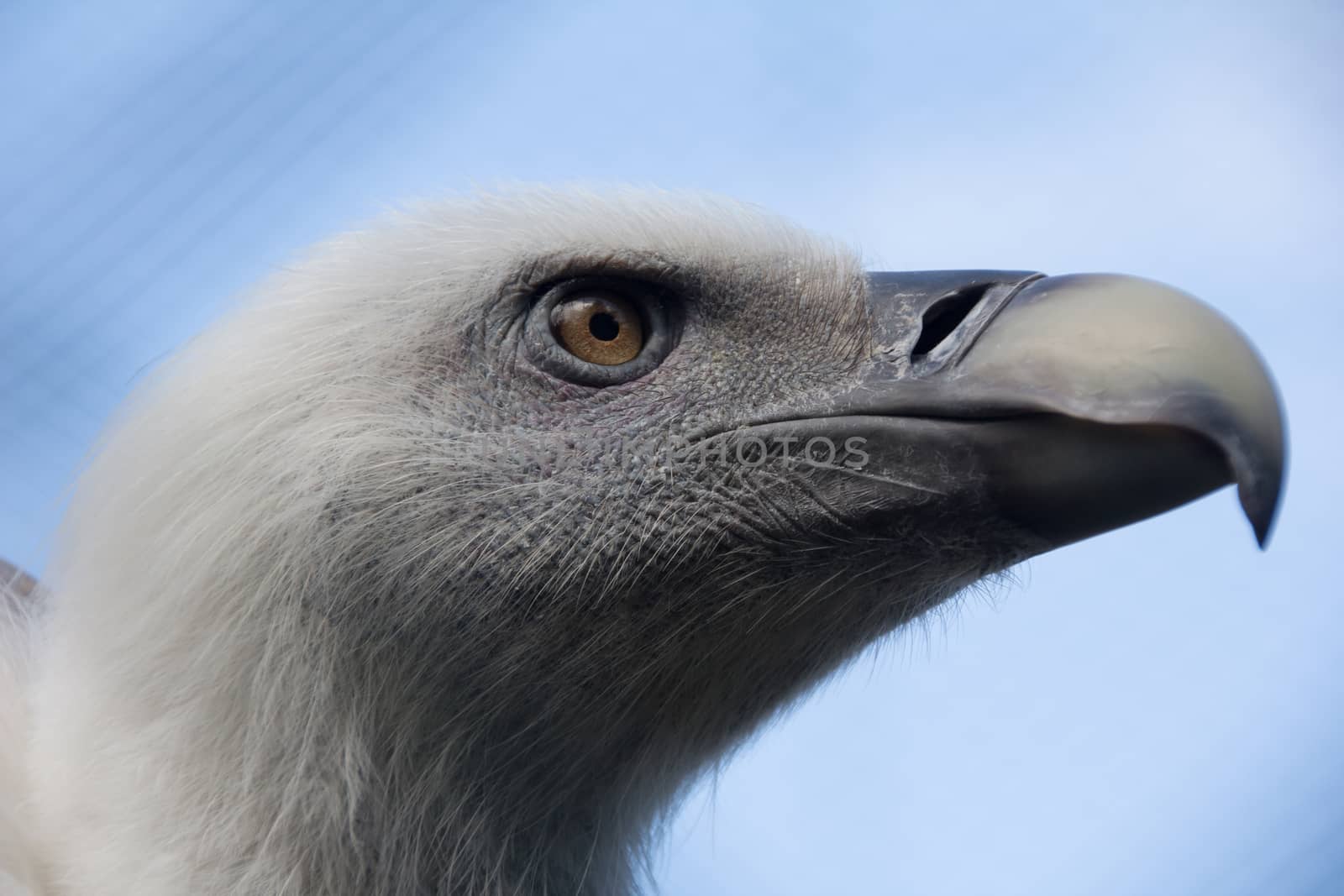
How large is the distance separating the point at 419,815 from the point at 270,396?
60 centimetres

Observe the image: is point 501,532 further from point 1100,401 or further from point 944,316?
point 1100,401

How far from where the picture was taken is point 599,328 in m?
2.05

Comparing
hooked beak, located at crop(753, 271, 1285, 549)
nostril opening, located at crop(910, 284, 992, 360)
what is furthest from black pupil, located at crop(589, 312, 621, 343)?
nostril opening, located at crop(910, 284, 992, 360)

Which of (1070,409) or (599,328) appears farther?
(599,328)

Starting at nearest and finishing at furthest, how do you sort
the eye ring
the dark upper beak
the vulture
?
the dark upper beak, the vulture, the eye ring

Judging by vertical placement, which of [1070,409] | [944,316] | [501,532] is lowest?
[501,532]

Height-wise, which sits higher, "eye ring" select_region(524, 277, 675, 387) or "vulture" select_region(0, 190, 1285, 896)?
"eye ring" select_region(524, 277, 675, 387)

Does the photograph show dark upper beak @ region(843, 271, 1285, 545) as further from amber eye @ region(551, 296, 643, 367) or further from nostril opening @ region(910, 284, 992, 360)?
amber eye @ region(551, 296, 643, 367)

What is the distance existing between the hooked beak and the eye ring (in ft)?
0.79

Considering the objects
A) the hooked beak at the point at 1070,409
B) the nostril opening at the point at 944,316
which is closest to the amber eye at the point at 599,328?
the hooked beak at the point at 1070,409

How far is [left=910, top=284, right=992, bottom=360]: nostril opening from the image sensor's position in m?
1.94

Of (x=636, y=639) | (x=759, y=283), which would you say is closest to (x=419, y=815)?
(x=636, y=639)

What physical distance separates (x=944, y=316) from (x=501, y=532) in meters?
0.65

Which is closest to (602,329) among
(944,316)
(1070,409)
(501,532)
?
(501,532)
